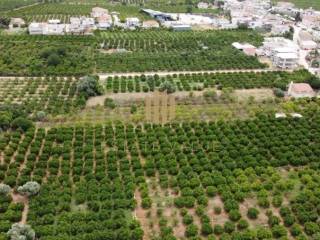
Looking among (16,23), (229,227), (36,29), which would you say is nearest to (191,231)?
(229,227)

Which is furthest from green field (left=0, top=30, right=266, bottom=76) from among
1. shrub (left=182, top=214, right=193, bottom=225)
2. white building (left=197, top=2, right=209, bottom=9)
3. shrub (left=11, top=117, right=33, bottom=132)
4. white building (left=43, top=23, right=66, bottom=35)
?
white building (left=197, top=2, right=209, bottom=9)

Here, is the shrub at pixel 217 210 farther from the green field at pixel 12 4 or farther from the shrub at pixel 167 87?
the green field at pixel 12 4

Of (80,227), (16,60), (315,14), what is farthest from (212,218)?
(315,14)

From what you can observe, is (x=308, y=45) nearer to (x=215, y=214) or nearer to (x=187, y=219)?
(x=215, y=214)

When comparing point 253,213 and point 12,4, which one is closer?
point 253,213

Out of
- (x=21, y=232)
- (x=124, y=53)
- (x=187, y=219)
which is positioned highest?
(x=21, y=232)

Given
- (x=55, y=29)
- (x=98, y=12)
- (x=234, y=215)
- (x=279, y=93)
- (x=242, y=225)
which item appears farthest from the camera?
(x=98, y=12)

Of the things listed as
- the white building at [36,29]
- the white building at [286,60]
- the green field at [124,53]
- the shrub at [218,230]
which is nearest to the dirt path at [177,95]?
the green field at [124,53]

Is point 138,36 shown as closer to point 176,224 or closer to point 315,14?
point 315,14
